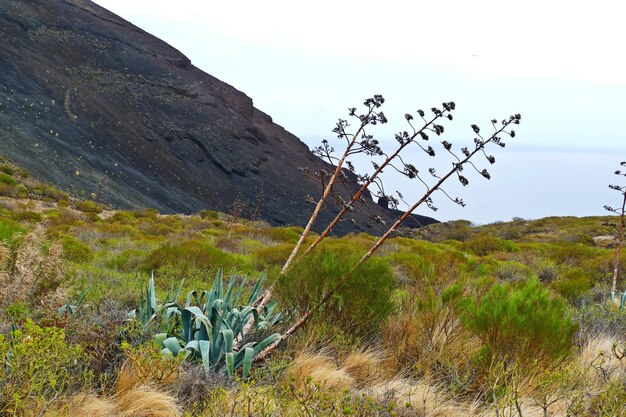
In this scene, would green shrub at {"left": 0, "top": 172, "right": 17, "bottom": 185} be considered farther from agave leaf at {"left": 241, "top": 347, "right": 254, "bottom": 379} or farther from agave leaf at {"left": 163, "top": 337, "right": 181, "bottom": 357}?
agave leaf at {"left": 241, "top": 347, "right": 254, "bottom": 379}

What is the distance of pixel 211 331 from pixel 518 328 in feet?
7.16

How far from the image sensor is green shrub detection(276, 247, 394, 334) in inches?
194

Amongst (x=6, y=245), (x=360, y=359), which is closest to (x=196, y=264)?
(x=6, y=245)

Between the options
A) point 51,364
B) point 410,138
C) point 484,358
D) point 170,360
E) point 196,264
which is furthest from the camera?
point 196,264

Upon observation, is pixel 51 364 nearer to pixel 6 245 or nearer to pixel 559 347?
pixel 6 245

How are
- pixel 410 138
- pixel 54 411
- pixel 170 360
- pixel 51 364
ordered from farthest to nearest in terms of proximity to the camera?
pixel 410 138, pixel 170 360, pixel 51 364, pixel 54 411

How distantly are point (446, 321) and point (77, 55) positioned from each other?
69.3m

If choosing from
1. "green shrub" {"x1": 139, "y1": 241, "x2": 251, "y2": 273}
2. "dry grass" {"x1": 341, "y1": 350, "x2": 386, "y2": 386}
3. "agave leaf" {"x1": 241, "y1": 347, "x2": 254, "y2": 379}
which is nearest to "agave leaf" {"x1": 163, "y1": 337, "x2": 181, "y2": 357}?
"agave leaf" {"x1": 241, "y1": 347, "x2": 254, "y2": 379}

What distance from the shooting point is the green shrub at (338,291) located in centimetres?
494

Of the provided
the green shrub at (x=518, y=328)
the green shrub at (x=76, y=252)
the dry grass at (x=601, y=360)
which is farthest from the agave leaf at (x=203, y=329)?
the green shrub at (x=76, y=252)

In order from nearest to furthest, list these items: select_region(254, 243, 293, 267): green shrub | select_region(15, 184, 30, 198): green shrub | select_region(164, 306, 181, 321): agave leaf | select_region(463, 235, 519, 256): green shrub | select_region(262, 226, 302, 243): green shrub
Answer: select_region(164, 306, 181, 321): agave leaf < select_region(254, 243, 293, 267): green shrub < select_region(262, 226, 302, 243): green shrub < select_region(463, 235, 519, 256): green shrub < select_region(15, 184, 30, 198): green shrub

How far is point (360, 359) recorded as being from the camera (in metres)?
4.53

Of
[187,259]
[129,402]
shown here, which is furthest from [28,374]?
[187,259]

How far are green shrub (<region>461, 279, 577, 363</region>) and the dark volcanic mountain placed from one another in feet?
130
